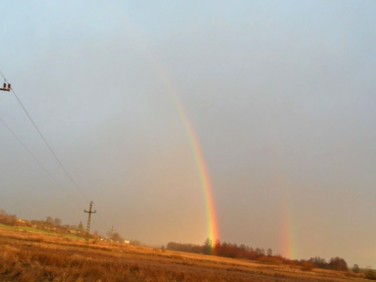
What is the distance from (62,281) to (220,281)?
39.4 feet

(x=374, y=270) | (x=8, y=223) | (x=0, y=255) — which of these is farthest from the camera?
(x=8, y=223)

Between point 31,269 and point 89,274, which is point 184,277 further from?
point 31,269

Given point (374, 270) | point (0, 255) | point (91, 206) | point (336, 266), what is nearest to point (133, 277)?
point (0, 255)

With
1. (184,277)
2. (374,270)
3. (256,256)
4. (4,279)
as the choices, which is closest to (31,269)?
(4,279)

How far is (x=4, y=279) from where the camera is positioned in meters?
20.1

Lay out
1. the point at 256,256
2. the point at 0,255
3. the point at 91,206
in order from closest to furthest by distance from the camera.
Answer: the point at 0,255 → the point at 91,206 → the point at 256,256

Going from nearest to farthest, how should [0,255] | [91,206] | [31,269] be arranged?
[31,269], [0,255], [91,206]

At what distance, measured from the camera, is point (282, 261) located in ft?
531

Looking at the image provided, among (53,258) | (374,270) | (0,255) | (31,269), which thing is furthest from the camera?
(374,270)

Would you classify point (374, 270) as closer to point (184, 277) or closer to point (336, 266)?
point (336, 266)

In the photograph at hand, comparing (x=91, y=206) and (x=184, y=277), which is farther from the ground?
(x=91, y=206)

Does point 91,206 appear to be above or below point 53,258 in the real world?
above

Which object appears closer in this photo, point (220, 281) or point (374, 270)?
point (220, 281)

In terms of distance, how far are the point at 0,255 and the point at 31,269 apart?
4.90 metres
